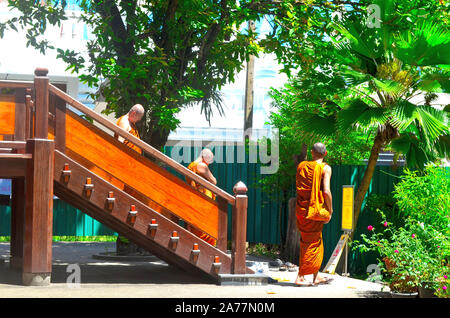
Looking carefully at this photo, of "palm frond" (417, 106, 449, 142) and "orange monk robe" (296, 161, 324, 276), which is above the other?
"palm frond" (417, 106, 449, 142)

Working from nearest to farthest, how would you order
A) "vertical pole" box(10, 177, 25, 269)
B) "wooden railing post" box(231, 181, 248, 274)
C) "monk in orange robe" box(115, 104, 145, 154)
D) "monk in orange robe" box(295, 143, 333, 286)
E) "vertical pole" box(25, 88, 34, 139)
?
"vertical pole" box(25, 88, 34, 139) → "monk in orange robe" box(295, 143, 333, 286) → "wooden railing post" box(231, 181, 248, 274) → "monk in orange robe" box(115, 104, 145, 154) → "vertical pole" box(10, 177, 25, 269)

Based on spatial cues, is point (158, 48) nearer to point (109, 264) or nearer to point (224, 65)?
point (224, 65)

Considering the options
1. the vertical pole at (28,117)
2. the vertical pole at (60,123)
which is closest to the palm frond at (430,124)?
the vertical pole at (60,123)

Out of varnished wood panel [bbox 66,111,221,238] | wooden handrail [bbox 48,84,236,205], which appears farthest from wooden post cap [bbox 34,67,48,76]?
varnished wood panel [bbox 66,111,221,238]

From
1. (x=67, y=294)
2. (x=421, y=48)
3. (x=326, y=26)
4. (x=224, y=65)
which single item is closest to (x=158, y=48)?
(x=224, y=65)

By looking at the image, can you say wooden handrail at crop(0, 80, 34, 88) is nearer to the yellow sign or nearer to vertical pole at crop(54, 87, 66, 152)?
vertical pole at crop(54, 87, 66, 152)

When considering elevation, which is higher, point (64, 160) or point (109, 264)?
point (64, 160)

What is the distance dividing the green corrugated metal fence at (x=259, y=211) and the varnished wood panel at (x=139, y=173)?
162 inches

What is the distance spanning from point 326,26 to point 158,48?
3557mm

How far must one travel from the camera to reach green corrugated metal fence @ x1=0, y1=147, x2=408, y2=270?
47.6 ft

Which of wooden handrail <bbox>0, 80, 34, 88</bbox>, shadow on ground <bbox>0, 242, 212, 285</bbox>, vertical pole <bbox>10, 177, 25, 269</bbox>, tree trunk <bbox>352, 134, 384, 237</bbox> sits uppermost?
wooden handrail <bbox>0, 80, 34, 88</bbox>

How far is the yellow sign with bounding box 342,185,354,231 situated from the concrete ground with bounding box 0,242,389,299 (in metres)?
0.95

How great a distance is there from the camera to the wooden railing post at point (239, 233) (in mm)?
11211

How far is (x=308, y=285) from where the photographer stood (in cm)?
1131
